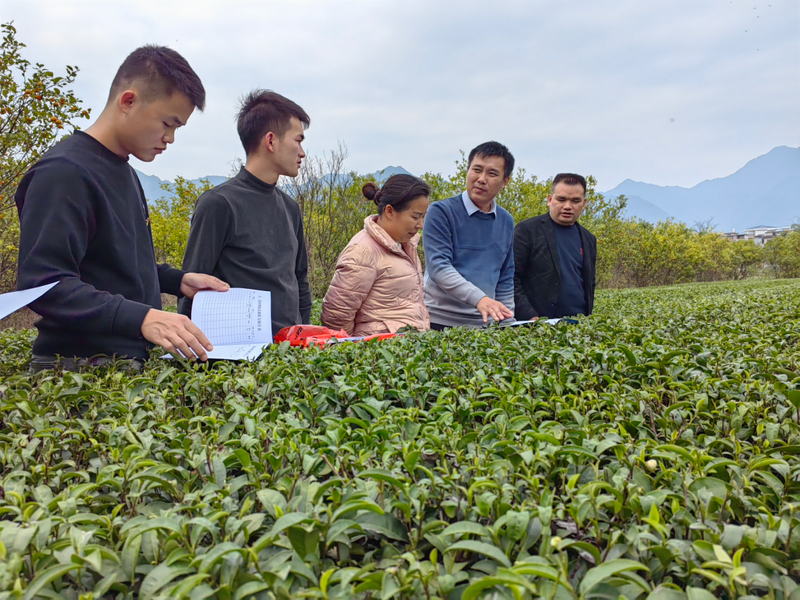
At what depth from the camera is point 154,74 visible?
1844mm

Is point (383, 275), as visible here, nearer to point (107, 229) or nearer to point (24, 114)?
point (107, 229)

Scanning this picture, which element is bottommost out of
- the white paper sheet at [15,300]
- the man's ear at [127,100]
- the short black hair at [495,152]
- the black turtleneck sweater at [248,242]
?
the white paper sheet at [15,300]

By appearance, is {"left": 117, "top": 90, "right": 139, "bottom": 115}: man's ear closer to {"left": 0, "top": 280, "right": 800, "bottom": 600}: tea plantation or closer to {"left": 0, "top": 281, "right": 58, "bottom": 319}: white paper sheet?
{"left": 0, "top": 281, "right": 58, "bottom": 319}: white paper sheet

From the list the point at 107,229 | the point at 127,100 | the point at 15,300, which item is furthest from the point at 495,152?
the point at 15,300

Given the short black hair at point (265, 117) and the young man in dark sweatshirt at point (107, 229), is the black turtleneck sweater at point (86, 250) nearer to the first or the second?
the young man in dark sweatshirt at point (107, 229)

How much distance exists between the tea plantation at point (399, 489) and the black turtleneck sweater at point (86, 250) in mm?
200

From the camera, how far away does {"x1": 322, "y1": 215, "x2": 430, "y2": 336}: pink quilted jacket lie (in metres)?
3.00

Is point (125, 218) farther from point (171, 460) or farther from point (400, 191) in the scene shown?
point (400, 191)

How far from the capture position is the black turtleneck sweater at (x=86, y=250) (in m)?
1.58

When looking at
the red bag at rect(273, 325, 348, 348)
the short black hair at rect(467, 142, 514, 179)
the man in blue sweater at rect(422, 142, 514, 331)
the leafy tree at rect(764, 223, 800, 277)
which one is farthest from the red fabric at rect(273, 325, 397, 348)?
the leafy tree at rect(764, 223, 800, 277)

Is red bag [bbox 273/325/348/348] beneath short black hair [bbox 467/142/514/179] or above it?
beneath

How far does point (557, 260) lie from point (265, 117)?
2.48m

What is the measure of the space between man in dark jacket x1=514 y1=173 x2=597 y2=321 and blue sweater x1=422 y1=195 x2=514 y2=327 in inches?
11.8

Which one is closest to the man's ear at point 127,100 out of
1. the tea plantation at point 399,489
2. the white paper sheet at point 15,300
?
the white paper sheet at point 15,300
